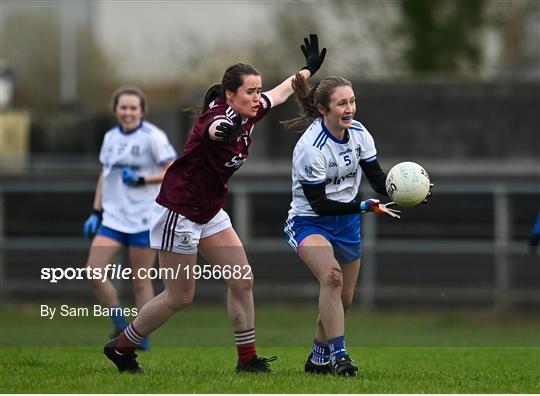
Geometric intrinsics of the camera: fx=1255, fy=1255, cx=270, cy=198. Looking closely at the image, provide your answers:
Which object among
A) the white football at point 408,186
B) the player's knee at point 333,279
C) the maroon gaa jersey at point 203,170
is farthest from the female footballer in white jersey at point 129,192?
the white football at point 408,186

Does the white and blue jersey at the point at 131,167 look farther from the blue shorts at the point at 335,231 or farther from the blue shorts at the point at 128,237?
the blue shorts at the point at 335,231

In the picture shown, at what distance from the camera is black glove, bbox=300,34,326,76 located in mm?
9844

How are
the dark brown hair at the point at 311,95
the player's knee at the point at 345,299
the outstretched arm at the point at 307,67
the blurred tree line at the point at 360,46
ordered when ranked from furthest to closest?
the blurred tree line at the point at 360,46
the outstretched arm at the point at 307,67
the player's knee at the point at 345,299
the dark brown hair at the point at 311,95

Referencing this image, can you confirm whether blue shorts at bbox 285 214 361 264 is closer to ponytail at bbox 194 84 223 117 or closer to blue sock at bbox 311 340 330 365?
blue sock at bbox 311 340 330 365

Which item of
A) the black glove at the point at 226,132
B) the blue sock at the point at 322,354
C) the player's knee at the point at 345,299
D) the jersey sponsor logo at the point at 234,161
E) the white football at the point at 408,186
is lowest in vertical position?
the blue sock at the point at 322,354

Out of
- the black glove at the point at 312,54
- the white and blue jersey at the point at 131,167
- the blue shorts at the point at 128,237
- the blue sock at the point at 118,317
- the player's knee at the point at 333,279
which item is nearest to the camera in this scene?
the player's knee at the point at 333,279

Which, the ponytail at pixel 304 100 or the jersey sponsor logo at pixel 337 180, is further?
the ponytail at pixel 304 100

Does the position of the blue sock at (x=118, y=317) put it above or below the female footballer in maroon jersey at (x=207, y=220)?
below

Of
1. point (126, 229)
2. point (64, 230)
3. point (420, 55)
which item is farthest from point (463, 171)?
point (420, 55)

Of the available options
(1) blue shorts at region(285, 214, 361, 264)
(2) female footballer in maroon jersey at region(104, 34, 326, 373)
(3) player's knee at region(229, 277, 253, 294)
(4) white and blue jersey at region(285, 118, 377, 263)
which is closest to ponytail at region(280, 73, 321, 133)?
(4) white and blue jersey at region(285, 118, 377, 263)

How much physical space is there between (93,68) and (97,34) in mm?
→ 1851

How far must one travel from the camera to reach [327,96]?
9.07 meters

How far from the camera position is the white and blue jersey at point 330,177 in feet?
29.5

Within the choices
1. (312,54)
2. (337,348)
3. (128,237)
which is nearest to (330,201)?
(337,348)
